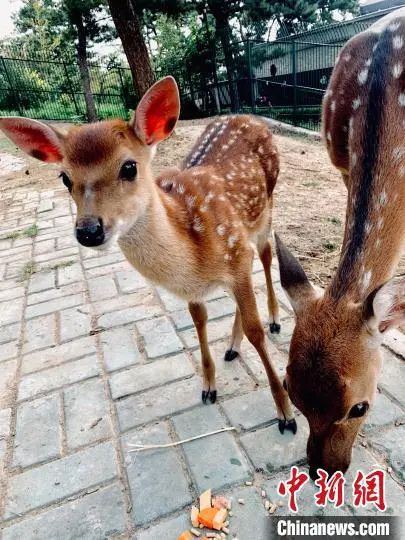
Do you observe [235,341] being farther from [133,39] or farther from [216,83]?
[216,83]

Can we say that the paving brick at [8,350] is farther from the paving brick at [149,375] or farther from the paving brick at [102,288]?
the paving brick at [149,375]

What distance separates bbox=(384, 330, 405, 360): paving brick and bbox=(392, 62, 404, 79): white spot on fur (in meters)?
1.64

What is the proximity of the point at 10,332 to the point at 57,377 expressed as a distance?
0.90m

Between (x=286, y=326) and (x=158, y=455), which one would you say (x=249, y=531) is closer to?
(x=158, y=455)

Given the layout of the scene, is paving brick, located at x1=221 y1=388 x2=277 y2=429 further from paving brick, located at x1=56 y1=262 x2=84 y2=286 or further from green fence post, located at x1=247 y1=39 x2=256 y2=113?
green fence post, located at x1=247 y1=39 x2=256 y2=113

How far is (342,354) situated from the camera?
1722 mm

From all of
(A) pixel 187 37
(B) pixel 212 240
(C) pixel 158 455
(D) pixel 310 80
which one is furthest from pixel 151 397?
(A) pixel 187 37

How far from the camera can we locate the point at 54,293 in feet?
14.1

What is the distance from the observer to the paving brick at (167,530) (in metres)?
2.02

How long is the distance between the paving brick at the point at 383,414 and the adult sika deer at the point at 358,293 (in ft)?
1.90

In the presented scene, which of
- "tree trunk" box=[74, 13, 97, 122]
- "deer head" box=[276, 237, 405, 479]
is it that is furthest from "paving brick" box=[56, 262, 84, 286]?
"tree trunk" box=[74, 13, 97, 122]

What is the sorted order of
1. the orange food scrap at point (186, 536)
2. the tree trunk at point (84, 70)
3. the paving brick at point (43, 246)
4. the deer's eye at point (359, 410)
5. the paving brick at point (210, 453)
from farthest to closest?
the tree trunk at point (84, 70), the paving brick at point (43, 246), the paving brick at point (210, 453), the orange food scrap at point (186, 536), the deer's eye at point (359, 410)

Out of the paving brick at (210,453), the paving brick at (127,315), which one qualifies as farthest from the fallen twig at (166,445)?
the paving brick at (127,315)

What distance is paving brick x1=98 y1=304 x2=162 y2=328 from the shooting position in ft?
12.1
